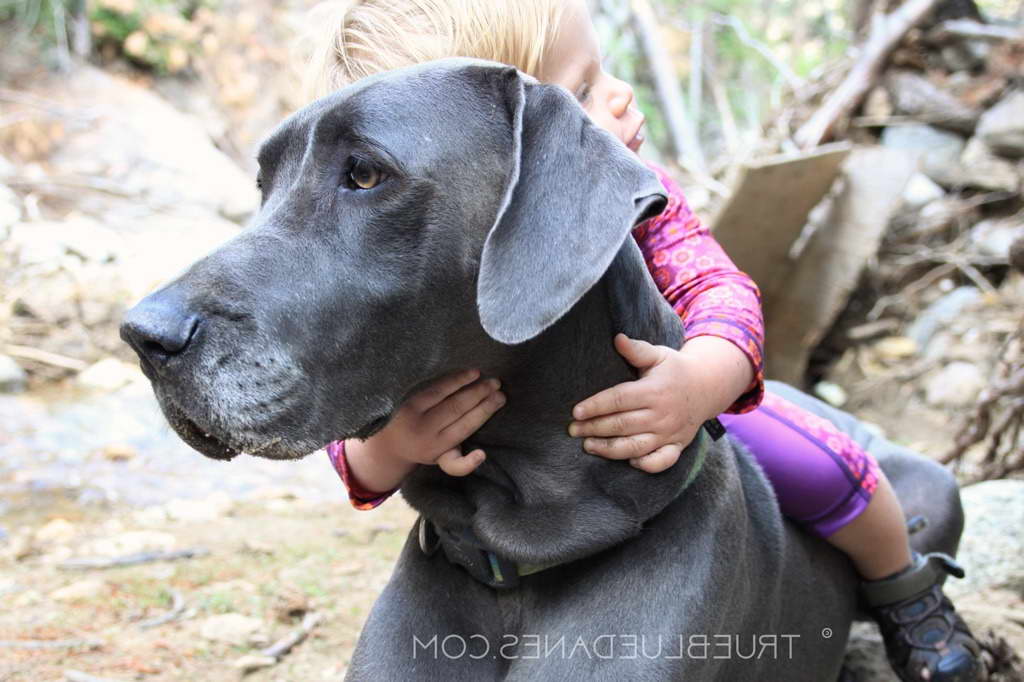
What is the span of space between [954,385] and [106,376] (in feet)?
15.9

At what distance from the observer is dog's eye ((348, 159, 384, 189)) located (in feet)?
5.73

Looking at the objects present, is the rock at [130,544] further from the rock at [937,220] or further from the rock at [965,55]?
the rock at [965,55]

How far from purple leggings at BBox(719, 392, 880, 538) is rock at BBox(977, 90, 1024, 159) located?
464 cm

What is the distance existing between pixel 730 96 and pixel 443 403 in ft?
43.9

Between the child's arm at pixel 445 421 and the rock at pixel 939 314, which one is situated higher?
the child's arm at pixel 445 421

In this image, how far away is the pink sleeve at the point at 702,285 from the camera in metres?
2.18

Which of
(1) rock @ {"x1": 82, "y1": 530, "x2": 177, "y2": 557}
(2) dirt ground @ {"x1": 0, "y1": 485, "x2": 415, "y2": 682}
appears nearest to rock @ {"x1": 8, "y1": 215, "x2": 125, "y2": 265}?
(2) dirt ground @ {"x1": 0, "y1": 485, "x2": 415, "y2": 682}

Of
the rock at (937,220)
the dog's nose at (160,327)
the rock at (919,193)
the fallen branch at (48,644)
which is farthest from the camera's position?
the rock at (919,193)

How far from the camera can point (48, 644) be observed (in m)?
2.96

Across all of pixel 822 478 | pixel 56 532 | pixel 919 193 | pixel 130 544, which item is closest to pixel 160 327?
pixel 822 478

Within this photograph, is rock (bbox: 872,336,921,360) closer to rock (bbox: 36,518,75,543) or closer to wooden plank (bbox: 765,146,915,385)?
wooden plank (bbox: 765,146,915,385)

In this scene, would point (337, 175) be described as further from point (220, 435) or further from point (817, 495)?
point (817, 495)

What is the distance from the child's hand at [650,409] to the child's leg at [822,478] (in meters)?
0.61

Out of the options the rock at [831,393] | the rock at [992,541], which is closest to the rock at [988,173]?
the rock at [831,393]
